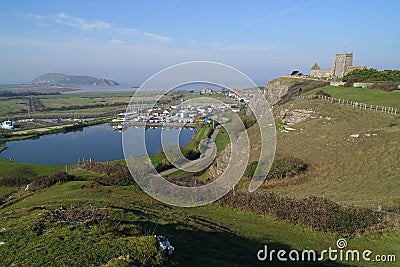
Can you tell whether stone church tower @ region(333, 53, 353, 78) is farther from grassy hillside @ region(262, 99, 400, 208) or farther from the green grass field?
grassy hillside @ region(262, 99, 400, 208)

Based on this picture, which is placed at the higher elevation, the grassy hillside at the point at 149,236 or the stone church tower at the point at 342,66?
the stone church tower at the point at 342,66

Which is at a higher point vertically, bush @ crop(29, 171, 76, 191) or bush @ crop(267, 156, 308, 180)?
bush @ crop(267, 156, 308, 180)

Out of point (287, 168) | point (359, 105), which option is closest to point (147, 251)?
point (287, 168)

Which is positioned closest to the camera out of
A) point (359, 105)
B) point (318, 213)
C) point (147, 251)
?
point (147, 251)

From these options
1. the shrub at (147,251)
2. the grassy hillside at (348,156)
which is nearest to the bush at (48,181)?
the grassy hillside at (348,156)

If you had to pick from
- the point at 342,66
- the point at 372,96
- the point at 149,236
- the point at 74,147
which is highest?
the point at 342,66

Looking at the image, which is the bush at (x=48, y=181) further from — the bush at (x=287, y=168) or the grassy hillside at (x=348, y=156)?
the bush at (x=287, y=168)

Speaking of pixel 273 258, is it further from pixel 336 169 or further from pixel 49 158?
pixel 49 158

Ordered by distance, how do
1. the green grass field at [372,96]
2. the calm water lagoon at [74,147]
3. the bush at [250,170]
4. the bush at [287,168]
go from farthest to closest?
the calm water lagoon at [74,147], the green grass field at [372,96], the bush at [250,170], the bush at [287,168]

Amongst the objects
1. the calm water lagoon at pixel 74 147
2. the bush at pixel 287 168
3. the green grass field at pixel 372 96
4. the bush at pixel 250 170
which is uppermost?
the green grass field at pixel 372 96

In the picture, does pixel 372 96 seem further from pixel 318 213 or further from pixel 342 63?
pixel 342 63

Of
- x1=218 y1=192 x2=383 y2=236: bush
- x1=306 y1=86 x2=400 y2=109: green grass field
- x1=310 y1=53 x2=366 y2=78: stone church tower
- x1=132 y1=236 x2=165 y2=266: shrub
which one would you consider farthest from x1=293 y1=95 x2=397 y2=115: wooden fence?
x1=132 y1=236 x2=165 y2=266: shrub

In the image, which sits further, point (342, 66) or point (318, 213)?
point (342, 66)

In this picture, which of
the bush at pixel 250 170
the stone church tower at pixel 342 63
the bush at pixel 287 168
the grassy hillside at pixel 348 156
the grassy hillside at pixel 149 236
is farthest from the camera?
the stone church tower at pixel 342 63
